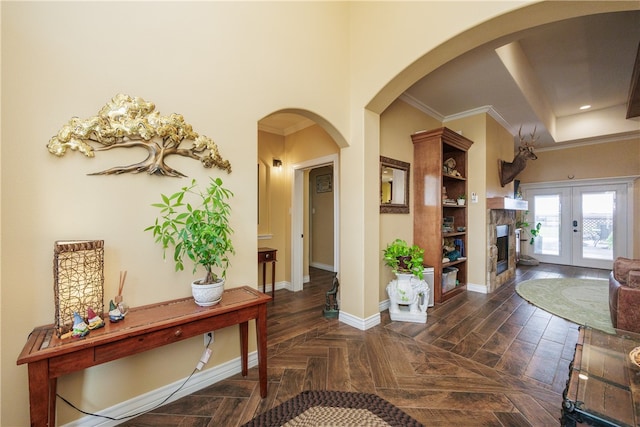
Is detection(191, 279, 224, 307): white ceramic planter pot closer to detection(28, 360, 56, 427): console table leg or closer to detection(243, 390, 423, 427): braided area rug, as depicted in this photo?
detection(28, 360, 56, 427): console table leg

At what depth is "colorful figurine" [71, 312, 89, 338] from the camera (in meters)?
1.22

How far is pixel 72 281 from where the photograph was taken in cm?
132

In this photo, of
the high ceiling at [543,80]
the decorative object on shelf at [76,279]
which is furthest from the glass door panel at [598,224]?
the decorative object on shelf at [76,279]

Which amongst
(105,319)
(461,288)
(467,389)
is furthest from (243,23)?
(461,288)

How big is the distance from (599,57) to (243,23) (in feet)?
16.7

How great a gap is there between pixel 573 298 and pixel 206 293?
5121 mm

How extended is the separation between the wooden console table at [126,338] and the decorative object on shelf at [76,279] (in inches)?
4.3

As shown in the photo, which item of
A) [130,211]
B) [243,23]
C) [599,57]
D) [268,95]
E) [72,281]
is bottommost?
[72,281]

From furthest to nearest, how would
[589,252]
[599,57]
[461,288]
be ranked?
[589,252], [461,288], [599,57]

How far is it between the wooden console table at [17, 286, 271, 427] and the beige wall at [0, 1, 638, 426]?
0.20 m

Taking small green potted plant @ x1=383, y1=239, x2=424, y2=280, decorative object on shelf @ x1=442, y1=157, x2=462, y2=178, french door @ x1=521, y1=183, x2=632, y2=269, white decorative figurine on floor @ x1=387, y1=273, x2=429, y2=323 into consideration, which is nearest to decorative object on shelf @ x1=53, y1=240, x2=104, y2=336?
small green potted plant @ x1=383, y1=239, x2=424, y2=280

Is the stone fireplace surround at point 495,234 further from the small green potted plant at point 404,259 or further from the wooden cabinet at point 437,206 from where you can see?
the small green potted plant at point 404,259

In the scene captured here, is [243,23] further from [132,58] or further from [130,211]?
[130,211]

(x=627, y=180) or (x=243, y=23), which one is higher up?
(x=243, y=23)
